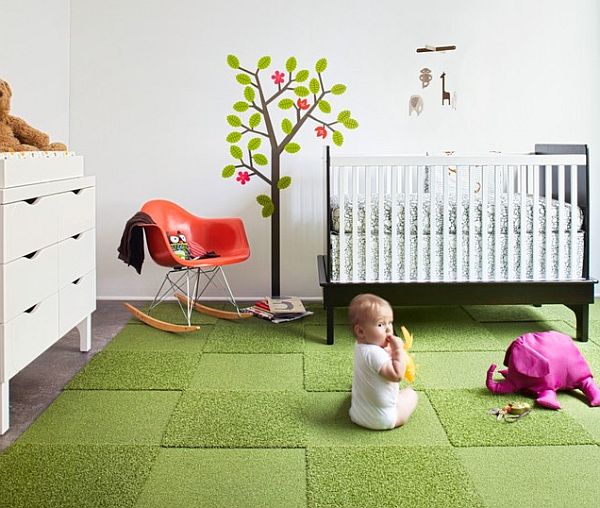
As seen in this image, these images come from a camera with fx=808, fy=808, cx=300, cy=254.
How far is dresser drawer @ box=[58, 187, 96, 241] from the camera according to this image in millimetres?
3219

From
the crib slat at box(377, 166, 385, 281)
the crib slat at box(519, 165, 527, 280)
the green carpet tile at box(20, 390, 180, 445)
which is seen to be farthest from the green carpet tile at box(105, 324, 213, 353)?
the crib slat at box(519, 165, 527, 280)

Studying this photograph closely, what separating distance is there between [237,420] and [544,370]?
1.12m

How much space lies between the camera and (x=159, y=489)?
218cm

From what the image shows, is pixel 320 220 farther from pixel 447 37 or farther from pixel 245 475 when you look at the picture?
pixel 245 475

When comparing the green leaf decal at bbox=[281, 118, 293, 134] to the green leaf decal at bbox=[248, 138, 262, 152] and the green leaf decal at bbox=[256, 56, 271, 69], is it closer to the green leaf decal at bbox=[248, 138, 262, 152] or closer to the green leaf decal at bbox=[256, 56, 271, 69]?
the green leaf decal at bbox=[248, 138, 262, 152]

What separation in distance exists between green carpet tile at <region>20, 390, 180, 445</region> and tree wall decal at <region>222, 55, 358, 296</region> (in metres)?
1.82

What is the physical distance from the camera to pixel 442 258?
3.88 m

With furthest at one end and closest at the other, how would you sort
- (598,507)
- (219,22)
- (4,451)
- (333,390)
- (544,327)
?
(219,22)
(544,327)
(333,390)
(4,451)
(598,507)

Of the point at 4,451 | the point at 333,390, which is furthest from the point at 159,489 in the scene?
the point at 333,390

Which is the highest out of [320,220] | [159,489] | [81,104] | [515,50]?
[515,50]

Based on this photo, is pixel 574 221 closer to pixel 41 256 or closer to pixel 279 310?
pixel 279 310

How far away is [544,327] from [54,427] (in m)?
2.50

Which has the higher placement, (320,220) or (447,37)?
(447,37)

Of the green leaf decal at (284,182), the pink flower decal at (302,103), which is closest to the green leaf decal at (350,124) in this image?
the pink flower decal at (302,103)
